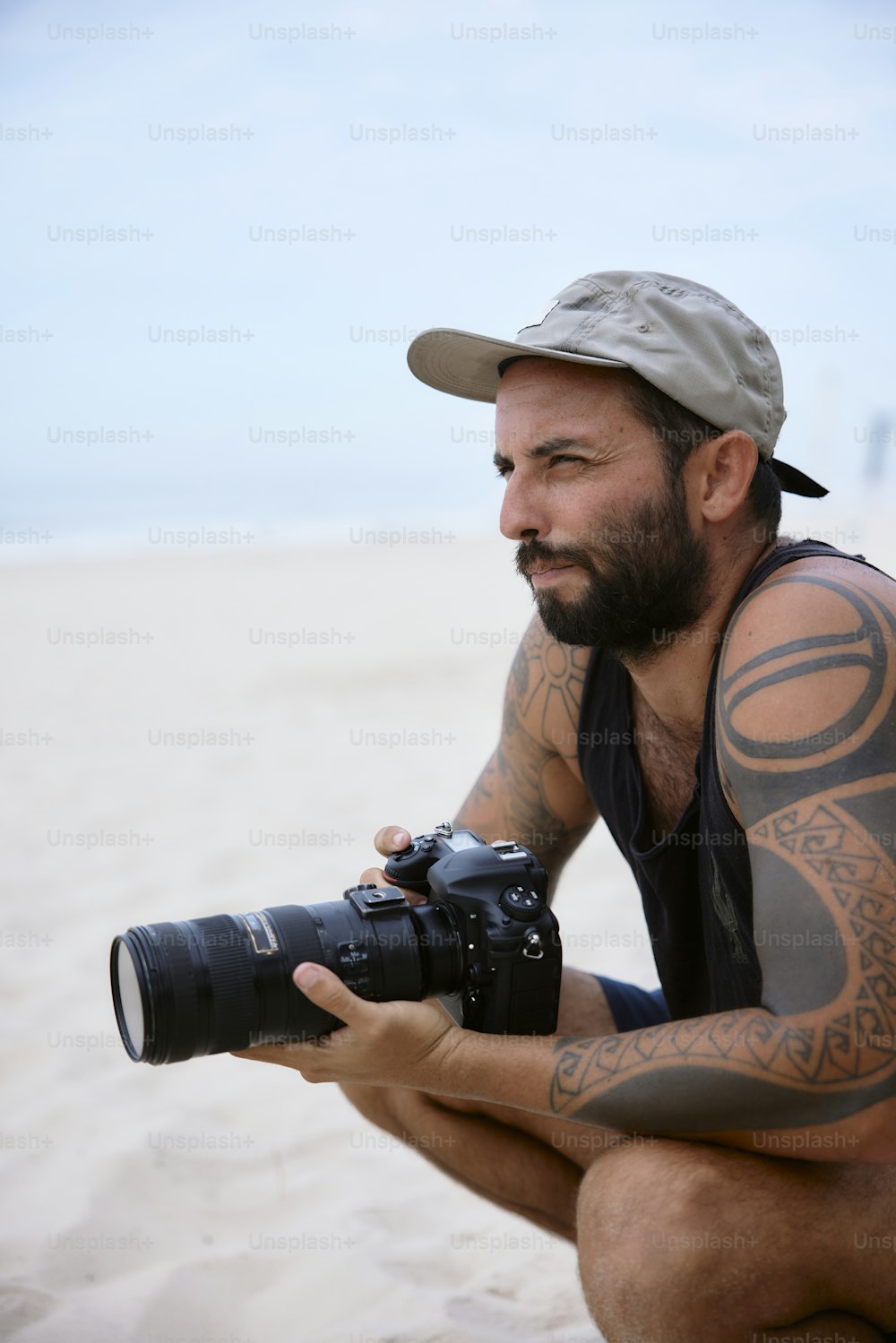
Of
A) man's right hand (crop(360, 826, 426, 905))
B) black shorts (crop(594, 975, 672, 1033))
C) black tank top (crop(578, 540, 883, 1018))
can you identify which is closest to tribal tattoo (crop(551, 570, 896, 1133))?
black tank top (crop(578, 540, 883, 1018))

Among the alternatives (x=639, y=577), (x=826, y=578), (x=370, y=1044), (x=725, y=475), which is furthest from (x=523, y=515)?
(x=370, y=1044)

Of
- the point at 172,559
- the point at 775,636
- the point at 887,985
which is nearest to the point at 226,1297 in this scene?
the point at 887,985

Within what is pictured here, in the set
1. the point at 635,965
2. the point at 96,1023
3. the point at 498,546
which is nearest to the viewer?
the point at 96,1023

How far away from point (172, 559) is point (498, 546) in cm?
408

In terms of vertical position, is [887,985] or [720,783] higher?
[720,783]

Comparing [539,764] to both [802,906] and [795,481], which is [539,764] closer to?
[795,481]

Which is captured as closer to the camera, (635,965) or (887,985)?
(887,985)

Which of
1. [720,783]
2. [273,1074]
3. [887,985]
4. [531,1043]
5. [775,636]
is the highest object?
[775,636]

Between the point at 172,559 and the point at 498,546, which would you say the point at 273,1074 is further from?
the point at 498,546

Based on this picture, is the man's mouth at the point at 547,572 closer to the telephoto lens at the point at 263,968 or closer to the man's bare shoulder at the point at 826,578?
the man's bare shoulder at the point at 826,578

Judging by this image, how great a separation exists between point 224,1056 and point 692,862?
1528 millimetres

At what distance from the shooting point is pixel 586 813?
258 centimetres

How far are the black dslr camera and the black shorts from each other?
1.93ft

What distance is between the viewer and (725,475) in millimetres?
2074
